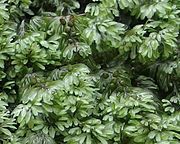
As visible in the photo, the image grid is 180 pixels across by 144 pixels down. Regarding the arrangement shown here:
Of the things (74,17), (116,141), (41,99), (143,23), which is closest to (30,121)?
(41,99)

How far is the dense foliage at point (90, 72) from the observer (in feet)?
5.41

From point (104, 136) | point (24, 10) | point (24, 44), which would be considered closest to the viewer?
point (104, 136)

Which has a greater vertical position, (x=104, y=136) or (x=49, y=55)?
(x=49, y=55)

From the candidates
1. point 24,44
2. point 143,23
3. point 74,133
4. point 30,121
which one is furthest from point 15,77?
point 143,23

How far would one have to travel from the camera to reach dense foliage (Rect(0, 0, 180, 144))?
1.65 meters

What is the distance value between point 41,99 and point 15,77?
28cm

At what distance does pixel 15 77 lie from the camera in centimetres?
186

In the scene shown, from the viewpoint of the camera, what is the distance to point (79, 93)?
1679 mm

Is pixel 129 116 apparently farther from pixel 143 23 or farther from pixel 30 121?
pixel 143 23

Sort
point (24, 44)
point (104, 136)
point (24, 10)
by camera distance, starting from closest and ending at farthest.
Answer: point (104, 136) < point (24, 44) < point (24, 10)

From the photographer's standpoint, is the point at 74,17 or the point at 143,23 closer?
the point at 74,17

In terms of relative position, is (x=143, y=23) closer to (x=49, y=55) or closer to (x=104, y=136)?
(x=49, y=55)

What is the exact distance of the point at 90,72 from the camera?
1.89 meters

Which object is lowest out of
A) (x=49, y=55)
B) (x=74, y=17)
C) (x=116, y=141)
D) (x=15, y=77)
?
(x=116, y=141)
